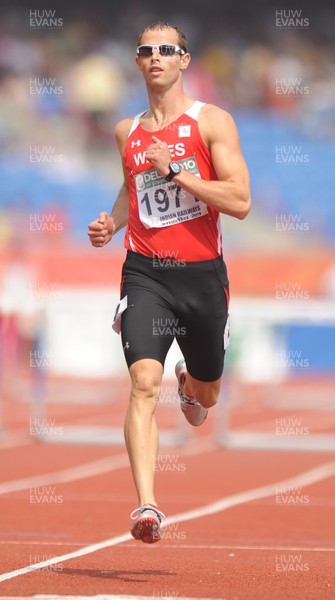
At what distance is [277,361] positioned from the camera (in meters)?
21.1

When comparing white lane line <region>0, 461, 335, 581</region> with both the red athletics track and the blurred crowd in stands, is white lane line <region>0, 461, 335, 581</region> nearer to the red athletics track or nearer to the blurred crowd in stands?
the red athletics track

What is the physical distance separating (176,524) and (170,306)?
2288mm

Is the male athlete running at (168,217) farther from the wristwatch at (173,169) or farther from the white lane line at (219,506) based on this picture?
the white lane line at (219,506)

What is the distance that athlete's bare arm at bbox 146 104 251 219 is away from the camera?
19.0ft

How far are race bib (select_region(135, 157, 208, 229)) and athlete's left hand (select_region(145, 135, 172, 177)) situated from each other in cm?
23

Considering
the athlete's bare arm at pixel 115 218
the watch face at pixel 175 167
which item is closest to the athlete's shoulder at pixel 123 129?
the athlete's bare arm at pixel 115 218

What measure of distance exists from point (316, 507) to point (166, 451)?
4.29 metres

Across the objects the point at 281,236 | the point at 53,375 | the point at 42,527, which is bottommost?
the point at 53,375

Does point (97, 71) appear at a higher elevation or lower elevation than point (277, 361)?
higher

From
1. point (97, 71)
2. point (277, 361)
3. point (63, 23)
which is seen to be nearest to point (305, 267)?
point (277, 361)

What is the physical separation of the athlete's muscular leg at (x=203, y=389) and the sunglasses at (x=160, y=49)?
174 centimetres

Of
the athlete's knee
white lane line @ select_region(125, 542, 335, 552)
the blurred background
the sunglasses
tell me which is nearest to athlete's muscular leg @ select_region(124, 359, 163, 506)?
the athlete's knee

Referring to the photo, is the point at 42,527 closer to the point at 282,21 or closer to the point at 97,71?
the point at 97,71

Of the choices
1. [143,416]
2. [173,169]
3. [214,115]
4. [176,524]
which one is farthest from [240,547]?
[214,115]
